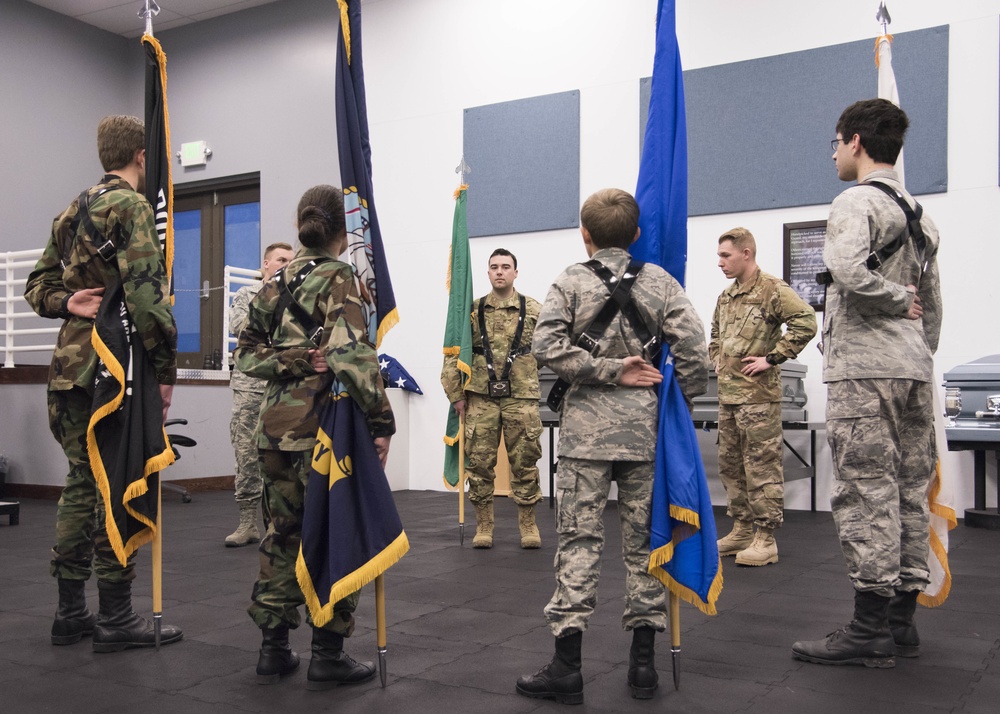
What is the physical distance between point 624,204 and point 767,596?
2088 mm

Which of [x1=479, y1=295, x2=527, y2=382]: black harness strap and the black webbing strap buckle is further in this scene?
[x1=479, y1=295, x2=527, y2=382]: black harness strap

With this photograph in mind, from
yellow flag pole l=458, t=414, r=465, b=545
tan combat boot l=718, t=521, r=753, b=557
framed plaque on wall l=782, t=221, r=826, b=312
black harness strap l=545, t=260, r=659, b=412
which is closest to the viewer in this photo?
black harness strap l=545, t=260, r=659, b=412

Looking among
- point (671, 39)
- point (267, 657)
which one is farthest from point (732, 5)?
point (267, 657)

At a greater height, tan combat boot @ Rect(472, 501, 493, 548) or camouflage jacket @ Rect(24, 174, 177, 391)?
camouflage jacket @ Rect(24, 174, 177, 391)

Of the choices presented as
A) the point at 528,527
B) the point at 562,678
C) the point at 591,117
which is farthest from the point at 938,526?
the point at 591,117

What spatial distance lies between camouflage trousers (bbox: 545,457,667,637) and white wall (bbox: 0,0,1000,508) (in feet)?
14.3

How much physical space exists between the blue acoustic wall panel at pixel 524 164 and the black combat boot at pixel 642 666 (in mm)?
5517

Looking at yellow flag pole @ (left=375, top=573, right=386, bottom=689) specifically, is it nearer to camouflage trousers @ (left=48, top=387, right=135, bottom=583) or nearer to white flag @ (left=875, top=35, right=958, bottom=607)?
camouflage trousers @ (left=48, top=387, right=135, bottom=583)

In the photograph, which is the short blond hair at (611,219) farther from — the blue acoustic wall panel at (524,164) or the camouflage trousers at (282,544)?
the blue acoustic wall panel at (524,164)

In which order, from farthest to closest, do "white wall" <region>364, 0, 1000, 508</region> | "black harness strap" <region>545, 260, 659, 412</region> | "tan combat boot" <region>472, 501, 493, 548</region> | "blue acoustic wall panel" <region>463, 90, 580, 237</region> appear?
"blue acoustic wall panel" <region>463, 90, 580, 237</region>
"white wall" <region>364, 0, 1000, 508</region>
"tan combat boot" <region>472, 501, 493, 548</region>
"black harness strap" <region>545, 260, 659, 412</region>

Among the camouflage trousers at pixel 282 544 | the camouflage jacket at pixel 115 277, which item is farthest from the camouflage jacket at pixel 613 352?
the camouflage jacket at pixel 115 277

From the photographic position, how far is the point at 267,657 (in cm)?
275

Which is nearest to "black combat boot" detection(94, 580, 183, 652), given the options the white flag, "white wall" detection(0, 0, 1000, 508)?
the white flag

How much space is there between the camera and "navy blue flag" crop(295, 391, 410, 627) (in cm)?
261
